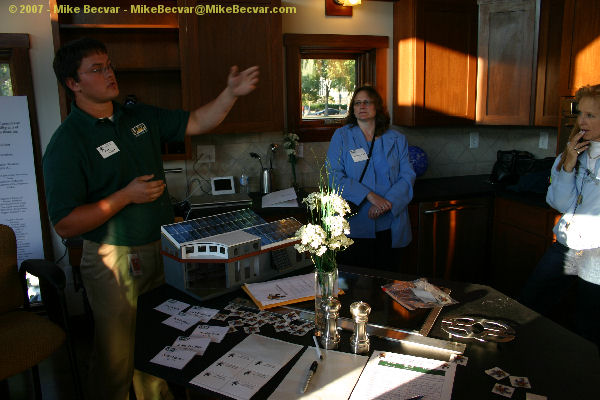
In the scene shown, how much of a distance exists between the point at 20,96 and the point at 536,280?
335 cm

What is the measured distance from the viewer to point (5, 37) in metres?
3.15

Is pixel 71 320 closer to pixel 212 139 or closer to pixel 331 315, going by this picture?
pixel 212 139

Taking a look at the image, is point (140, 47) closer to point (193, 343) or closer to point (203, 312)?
point (203, 312)

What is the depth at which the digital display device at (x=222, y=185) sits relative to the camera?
11.9ft

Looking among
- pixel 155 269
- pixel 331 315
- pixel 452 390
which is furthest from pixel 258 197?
pixel 452 390

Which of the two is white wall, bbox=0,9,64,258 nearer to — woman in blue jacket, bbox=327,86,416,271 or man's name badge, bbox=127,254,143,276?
man's name badge, bbox=127,254,143,276

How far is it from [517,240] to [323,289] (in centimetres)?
254

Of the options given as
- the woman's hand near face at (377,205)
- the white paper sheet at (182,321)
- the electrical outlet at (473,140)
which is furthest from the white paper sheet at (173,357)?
the electrical outlet at (473,140)

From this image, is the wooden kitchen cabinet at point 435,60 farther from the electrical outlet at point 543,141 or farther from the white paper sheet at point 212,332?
the white paper sheet at point 212,332

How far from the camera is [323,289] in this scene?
1.56 meters

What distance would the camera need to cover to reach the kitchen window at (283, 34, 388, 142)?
3.76 meters

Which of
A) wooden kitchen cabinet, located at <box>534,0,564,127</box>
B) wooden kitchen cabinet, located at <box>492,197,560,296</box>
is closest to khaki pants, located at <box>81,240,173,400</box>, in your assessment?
wooden kitchen cabinet, located at <box>492,197,560,296</box>

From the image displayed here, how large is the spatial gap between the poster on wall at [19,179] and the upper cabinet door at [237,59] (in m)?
1.12

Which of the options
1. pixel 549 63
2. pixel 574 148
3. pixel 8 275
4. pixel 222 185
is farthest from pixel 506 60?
pixel 8 275
